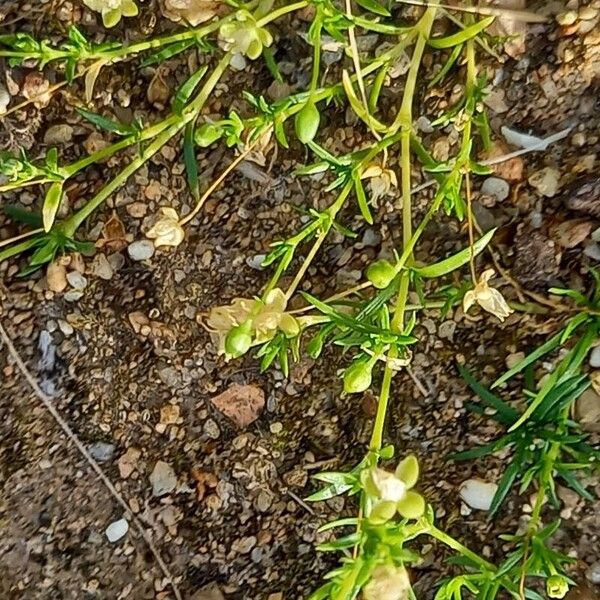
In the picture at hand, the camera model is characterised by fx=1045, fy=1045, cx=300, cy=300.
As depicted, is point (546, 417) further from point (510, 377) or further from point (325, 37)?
point (325, 37)

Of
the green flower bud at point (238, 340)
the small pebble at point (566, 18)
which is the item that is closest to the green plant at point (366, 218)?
the green flower bud at point (238, 340)

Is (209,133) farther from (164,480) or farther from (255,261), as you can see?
(164,480)

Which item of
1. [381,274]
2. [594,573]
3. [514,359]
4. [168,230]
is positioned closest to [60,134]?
[168,230]

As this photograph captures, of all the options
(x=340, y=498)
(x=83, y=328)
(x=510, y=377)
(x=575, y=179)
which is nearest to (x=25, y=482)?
(x=83, y=328)

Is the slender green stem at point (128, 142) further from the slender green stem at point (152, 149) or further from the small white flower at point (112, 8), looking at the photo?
the small white flower at point (112, 8)

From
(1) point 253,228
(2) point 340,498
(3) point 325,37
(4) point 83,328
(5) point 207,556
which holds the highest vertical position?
(3) point 325,37
